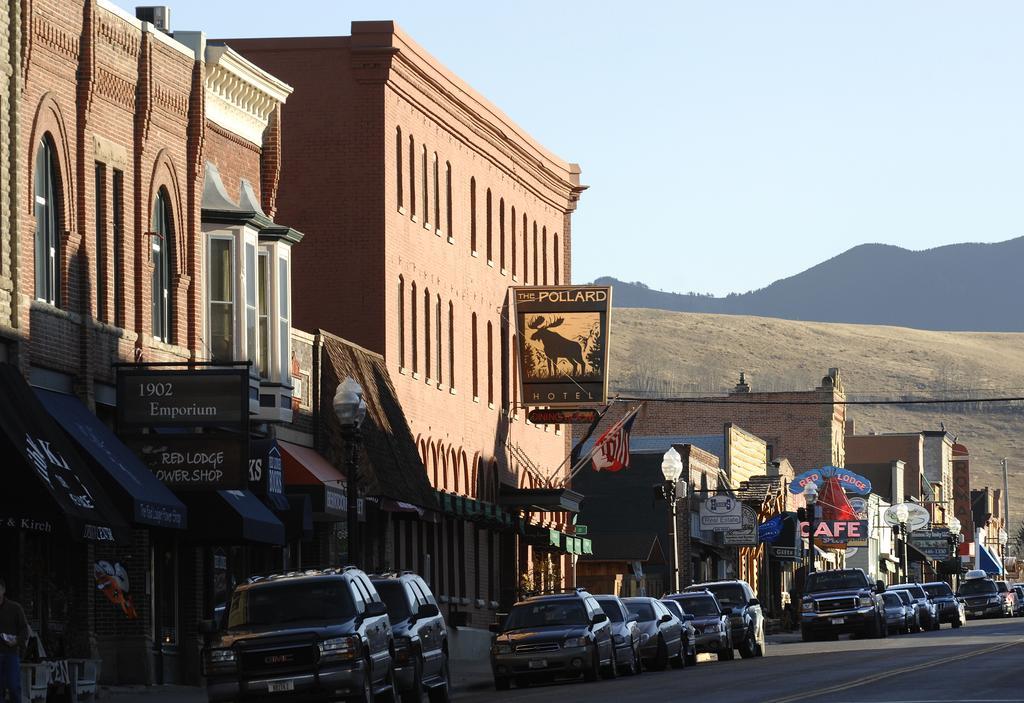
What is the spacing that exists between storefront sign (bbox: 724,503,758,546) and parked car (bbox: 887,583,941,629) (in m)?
4.94

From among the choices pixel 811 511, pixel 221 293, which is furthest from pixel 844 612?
pixel 221 293

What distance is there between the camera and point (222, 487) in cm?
3209

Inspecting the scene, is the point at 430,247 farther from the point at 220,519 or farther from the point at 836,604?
the point at 220,519

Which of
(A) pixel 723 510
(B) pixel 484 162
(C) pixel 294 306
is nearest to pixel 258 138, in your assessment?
(C) pixel 294 306

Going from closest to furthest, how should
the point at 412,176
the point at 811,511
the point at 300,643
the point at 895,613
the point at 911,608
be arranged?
the point at 300,643 < the point at 412,176 < the point at 895,613 < the point at 911,608 < the point at 811,511

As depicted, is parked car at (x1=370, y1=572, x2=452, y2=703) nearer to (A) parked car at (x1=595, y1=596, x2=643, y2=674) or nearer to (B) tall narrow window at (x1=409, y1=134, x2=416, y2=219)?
(A) parked car at (x1=595, y1=596, x2=643, y2=674)

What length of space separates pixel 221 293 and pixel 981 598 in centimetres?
5516

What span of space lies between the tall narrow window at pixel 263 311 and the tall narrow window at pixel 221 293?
33.2 inches

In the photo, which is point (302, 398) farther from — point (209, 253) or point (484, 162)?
point (484, 162)

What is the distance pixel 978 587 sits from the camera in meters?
87.0

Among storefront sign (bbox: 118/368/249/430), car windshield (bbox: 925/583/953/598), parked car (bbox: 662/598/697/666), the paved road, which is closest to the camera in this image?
the paved road

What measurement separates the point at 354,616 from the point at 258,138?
16.7 meters

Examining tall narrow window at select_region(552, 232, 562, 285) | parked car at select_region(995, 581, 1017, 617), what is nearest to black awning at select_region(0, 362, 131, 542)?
tall narrow window at select_region(552, 232, 562, 285)

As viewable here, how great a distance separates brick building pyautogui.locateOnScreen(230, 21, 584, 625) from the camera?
1859 inches
